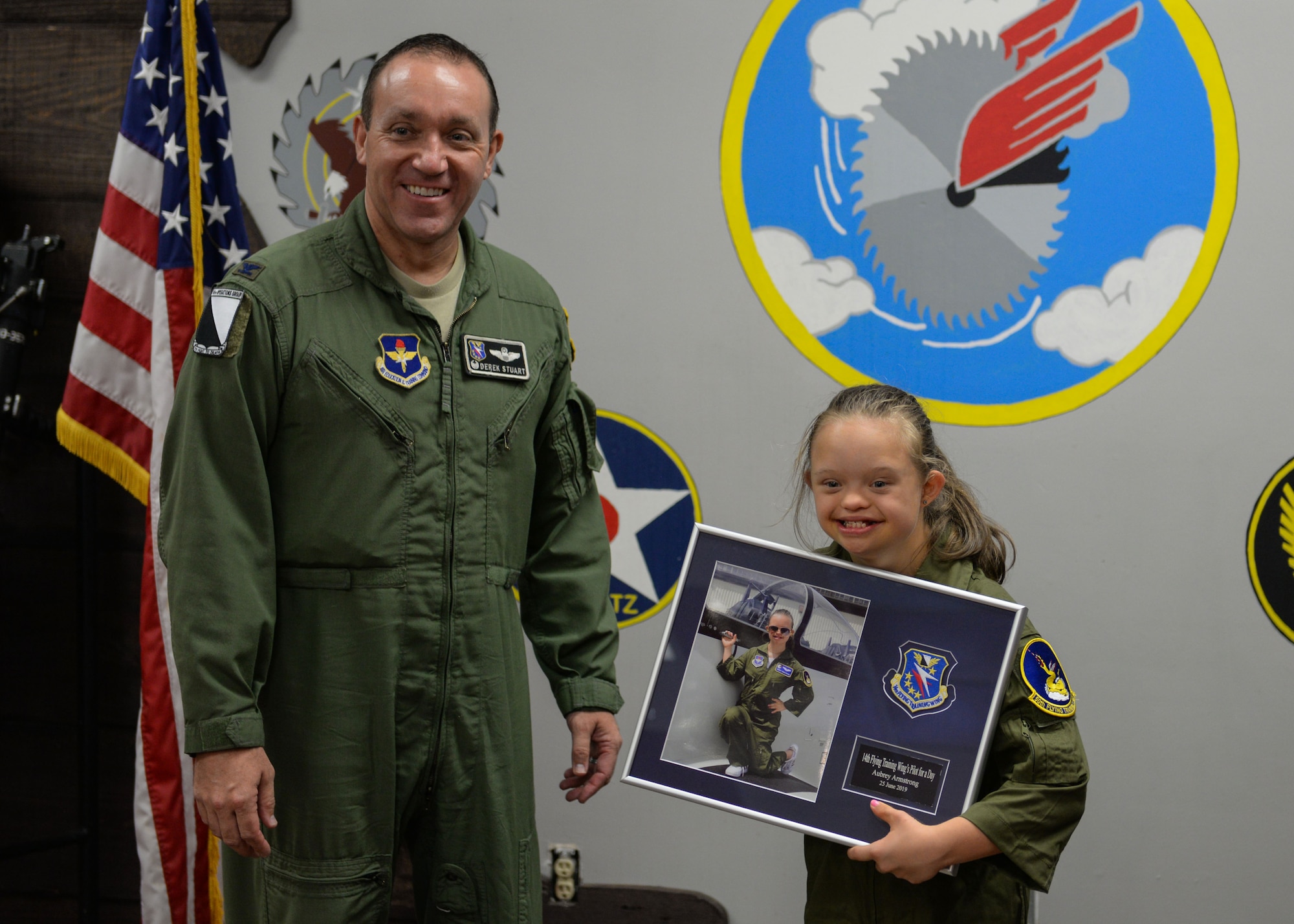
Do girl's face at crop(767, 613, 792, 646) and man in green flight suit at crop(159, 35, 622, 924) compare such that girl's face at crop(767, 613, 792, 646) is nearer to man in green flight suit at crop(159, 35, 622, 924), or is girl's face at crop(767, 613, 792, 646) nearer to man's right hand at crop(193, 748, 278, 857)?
man in green flight suit at crop(159, 35, 622, 924)

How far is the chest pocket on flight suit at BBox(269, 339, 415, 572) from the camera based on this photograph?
120 cm

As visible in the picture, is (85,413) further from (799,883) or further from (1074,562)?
(1074,562)

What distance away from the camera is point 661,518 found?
2070 mm

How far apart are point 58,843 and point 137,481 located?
0.74 meters

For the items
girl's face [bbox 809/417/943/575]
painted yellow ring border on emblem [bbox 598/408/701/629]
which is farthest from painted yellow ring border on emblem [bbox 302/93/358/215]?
girl's face [bbox 809/417/943/575]

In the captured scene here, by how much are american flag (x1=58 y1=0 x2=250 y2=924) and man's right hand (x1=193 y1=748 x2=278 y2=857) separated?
77 cm

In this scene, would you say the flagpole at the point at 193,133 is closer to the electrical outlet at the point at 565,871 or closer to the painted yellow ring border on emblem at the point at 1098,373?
the painted yellow ring border on emblem at the point at 1098,373

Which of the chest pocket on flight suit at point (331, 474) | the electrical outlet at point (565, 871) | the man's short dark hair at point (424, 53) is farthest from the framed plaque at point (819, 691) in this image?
the electrical outlet at point (565, 871)

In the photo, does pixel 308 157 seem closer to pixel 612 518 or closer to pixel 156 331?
pixel 156 331

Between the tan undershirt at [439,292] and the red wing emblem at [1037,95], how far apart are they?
1.08 meters

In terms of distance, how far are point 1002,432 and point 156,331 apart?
157 cm

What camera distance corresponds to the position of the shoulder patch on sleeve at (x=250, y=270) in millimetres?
A: 1209

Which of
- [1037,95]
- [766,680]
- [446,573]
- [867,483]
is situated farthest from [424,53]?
[1037,95]

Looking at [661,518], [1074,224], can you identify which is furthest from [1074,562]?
[661,518]
